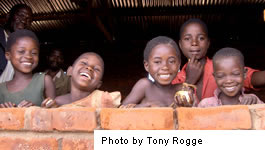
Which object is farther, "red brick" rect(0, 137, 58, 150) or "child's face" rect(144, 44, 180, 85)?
"child's face" rect(144, 44, 180, 85)

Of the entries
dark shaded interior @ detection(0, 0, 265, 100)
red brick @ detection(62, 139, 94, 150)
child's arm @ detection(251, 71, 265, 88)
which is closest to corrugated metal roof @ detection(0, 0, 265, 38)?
dark shaded interior @ detection(0, 0, 265, 100)

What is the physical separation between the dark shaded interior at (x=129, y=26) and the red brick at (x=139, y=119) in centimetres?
337

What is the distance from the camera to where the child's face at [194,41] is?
214cm

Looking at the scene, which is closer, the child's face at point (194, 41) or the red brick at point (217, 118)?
the red brick at point (217, 118)

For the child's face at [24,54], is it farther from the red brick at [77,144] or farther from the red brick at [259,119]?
the red brick at [259,119]

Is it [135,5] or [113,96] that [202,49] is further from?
[135,5]

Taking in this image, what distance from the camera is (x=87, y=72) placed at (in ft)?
6.20

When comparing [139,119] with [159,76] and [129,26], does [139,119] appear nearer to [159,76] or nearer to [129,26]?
[159,76]

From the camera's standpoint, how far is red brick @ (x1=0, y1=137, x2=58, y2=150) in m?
1.19

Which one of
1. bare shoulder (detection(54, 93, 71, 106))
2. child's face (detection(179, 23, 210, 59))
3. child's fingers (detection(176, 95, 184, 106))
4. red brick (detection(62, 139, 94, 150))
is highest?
child's face (detection(179, 23, 210, 59))

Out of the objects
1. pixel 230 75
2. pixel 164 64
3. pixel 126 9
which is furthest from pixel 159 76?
pixel 126 9

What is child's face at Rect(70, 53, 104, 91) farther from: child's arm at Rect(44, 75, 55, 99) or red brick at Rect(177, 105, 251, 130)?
red brick at Rect(177, 105, 251, 130)

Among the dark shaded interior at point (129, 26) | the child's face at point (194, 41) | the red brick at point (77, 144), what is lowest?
the red brick at point (77, 144)

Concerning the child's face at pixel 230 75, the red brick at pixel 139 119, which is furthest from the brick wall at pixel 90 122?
the child's face at pixel 230 75
